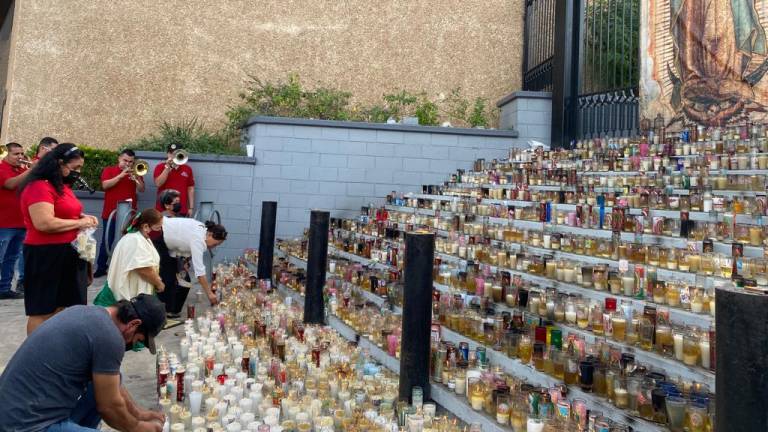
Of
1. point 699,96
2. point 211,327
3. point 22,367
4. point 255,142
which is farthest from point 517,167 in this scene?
point 22,367

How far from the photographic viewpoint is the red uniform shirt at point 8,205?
6852mm

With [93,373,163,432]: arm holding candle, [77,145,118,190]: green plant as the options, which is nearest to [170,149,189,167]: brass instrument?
[77,145,118,190]: green plant

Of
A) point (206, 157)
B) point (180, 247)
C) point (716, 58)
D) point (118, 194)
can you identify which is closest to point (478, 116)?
point (716, 58)

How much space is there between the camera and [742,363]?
67.4 inches

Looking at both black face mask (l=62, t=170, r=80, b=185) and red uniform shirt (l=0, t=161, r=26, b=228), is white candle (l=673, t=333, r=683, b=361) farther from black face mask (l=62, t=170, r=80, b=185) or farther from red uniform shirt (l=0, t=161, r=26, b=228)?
red uniform shirt (l=0, t=161, r=26, b=228)

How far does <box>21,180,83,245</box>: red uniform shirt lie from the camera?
14.1 feet

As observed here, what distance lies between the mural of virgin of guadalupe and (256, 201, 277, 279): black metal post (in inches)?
271

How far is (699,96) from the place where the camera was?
9.26 m

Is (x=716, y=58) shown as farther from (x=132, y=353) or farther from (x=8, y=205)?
(x=8, y=205)

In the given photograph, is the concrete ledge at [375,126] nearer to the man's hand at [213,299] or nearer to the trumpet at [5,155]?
the trumpet at [5,155]

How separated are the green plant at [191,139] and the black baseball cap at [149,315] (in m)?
8.62

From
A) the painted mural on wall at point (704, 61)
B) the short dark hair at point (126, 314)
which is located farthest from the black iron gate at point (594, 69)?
the short dark hair at point (126, 314)

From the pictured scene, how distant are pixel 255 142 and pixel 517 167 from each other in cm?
477

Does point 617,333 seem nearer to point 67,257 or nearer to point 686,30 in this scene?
point 67,257
